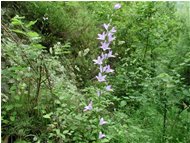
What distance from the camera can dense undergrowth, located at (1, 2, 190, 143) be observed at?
2410 millimetres

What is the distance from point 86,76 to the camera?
147 inches

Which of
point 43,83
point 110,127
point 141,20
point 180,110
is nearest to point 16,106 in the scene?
point 43,83

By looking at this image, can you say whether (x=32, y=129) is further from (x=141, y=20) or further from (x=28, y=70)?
(x=141, y=20)

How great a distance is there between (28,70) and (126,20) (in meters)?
2.12

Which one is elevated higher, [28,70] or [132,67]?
[132,67]

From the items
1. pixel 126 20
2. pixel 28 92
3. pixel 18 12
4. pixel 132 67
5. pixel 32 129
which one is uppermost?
pixel 126 20

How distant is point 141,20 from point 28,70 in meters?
1.92

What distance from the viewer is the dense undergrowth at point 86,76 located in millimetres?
2410

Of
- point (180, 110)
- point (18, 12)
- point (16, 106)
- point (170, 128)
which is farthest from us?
point (18, 12)

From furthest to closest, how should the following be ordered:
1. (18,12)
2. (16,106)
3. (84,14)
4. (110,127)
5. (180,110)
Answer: (84,14), (18,12), (180,110), (110,127), (16,106)

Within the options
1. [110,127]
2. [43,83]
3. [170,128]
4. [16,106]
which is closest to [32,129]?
[16,106]

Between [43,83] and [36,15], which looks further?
[36,15]

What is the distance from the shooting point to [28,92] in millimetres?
2496

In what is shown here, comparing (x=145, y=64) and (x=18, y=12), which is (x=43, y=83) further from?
(x=145, y=64)
